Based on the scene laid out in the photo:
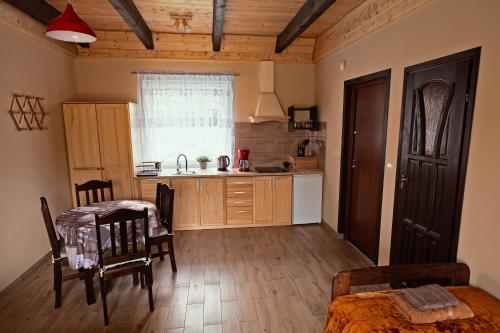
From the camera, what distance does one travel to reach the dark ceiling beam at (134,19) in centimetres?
263

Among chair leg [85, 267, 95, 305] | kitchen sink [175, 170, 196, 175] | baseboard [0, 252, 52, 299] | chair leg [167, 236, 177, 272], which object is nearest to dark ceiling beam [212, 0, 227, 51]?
kitchen sink [175, 170, 196, 175]

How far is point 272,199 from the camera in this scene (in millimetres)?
4145

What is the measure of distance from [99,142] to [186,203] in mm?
1407

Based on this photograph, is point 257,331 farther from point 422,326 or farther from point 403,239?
point 403,239

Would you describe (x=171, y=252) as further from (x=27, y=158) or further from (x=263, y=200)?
(x=27, y=158)

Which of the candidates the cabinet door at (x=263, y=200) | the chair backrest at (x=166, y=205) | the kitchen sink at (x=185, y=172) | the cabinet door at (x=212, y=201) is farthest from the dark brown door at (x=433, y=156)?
the kitchen sink at (x=185, y=172)

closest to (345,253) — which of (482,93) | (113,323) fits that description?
(482,93)

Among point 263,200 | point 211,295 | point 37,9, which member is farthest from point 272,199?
point 37,9

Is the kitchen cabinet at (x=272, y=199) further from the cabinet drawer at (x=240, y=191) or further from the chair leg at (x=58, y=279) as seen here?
the chair leg at (x=58, y=279)

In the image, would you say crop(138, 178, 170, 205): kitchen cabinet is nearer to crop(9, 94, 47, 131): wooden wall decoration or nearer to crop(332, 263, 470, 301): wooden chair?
crop(9, 94, 47, 131): wooden wall decoration

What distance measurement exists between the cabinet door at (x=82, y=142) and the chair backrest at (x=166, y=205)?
1.23 m

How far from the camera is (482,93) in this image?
5.74 ft

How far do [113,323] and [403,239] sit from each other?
2.55m

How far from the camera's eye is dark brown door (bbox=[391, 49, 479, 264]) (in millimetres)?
1891
